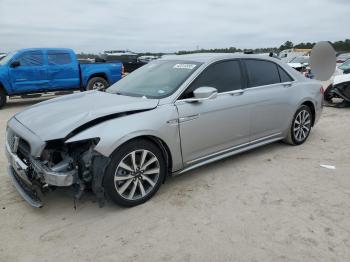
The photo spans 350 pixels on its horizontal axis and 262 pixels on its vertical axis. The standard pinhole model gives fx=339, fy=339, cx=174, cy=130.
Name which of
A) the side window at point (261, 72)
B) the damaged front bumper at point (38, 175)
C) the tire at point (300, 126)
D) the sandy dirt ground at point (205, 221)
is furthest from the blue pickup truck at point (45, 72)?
the tire at point (300, 126)

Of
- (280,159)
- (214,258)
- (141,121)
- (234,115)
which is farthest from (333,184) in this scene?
(141,121)

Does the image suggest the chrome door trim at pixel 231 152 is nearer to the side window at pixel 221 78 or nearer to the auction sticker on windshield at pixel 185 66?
the side window at pixel 221 78

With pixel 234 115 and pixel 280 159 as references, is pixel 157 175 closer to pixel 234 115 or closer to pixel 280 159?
pixel 234 115

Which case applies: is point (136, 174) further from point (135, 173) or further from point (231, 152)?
point (231, 152)

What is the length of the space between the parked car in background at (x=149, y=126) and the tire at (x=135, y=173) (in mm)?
11

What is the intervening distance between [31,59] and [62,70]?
1.07 metres

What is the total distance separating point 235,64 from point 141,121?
1943 millimetres

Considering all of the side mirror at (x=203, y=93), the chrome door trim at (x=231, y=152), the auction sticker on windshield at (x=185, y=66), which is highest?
the auction sticker on windshield at (x=185, y=66)

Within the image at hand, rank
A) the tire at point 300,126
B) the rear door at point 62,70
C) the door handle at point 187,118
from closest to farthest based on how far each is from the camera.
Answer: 1. the door handle at point 187,118
2. the tire at point 300,126
3. the rear door at point 62,70

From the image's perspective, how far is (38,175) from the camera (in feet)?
11.5

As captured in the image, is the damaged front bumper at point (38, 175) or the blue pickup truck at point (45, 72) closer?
the damaged front bumper at point (38, 175)

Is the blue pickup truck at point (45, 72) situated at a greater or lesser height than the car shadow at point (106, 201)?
greater

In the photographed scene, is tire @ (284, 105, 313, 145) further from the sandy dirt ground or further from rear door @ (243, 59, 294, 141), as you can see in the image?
the sandy dirt ground

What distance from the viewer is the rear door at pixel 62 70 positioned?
39.4 ft
